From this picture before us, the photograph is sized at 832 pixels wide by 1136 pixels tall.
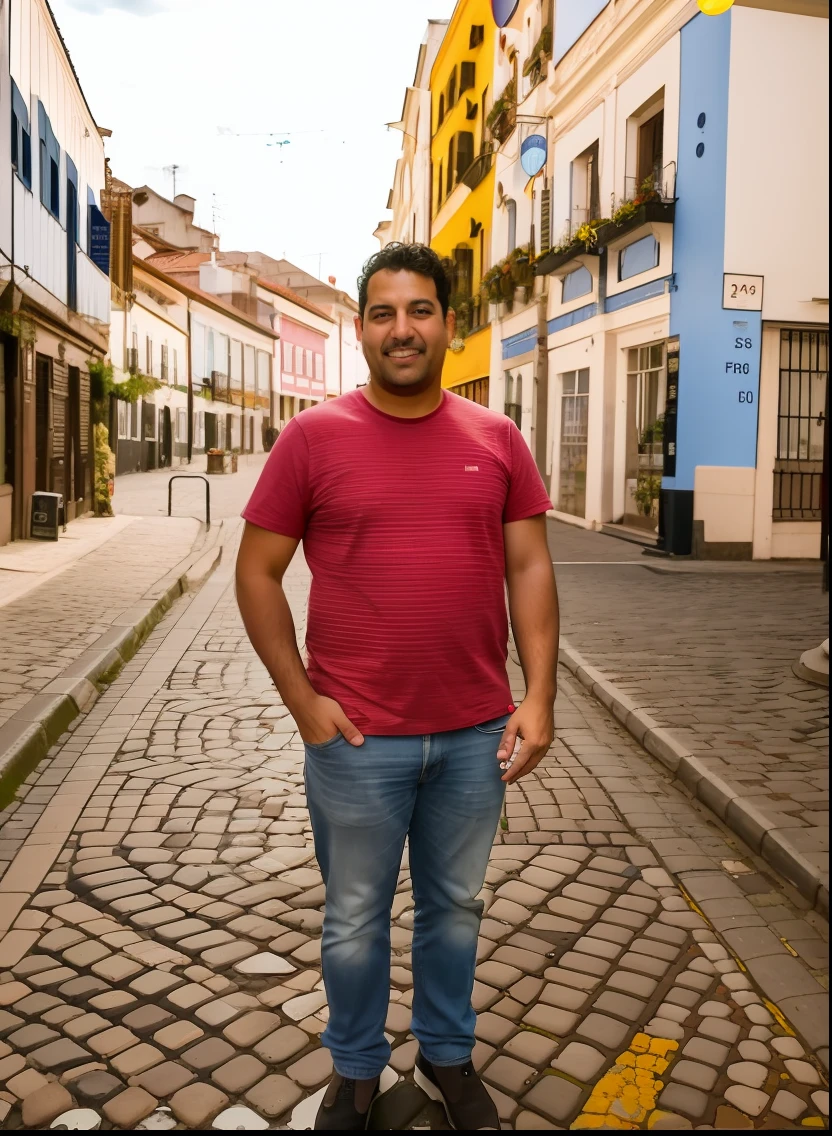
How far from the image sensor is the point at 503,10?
22.1 metres

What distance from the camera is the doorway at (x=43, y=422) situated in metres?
16.7

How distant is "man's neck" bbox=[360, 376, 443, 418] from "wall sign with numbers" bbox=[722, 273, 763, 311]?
11921mm

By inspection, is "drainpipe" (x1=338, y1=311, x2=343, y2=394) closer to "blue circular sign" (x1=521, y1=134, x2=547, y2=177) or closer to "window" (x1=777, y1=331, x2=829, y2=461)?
"blue circular sign" (x1=521, y1=134, x2=547, y2=177)

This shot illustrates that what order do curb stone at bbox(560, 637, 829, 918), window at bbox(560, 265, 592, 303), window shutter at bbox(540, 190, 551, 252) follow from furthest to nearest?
window shutter at bbox(540, 190, 551, 252)
window at bbox(560, 265, 592, 303)
curb stone at bbox(560, 637, 829, 918)

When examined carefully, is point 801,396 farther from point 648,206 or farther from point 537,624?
point 537,624

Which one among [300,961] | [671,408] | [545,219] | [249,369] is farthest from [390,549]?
[249,369]

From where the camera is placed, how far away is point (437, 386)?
8.38 ft

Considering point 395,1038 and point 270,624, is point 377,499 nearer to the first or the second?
point 270,624

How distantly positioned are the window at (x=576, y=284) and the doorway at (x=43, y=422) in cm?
843

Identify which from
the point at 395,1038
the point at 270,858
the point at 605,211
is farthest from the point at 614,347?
the point at 395,1038

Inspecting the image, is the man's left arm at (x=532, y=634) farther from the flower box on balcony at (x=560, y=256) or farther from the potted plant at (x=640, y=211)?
the flower box on balcony at (x=560, y=256)

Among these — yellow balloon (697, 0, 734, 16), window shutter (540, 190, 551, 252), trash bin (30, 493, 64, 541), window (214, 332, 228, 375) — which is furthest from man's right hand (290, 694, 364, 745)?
window (214, 332, 228, 375)

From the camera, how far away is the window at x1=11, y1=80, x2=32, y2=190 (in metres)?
13.9

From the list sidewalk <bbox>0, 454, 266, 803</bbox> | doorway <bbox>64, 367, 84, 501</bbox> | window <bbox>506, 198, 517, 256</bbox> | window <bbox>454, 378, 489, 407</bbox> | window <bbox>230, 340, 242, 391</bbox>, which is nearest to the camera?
sidewalk <bbox>0, 454, 266, 803</bbox>
